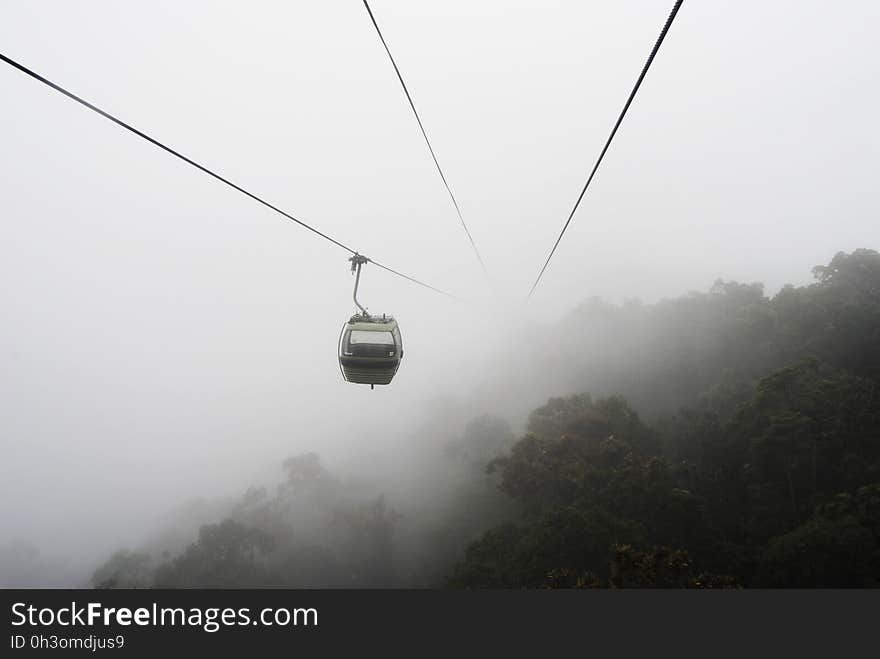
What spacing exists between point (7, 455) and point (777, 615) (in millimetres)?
270844

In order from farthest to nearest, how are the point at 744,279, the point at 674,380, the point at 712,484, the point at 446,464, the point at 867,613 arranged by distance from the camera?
the point at 744,279 → the point at 446,464 → the point at 674,380 → the point at 712,484 → the point at 867,613

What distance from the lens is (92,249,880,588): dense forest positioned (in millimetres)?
14258

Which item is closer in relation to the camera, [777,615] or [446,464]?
[777,615]

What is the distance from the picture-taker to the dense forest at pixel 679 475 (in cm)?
1426

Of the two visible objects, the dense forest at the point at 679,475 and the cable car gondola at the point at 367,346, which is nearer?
the cable car gondola at the point at 367,346

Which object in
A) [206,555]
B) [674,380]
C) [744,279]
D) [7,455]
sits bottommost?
[206,555]

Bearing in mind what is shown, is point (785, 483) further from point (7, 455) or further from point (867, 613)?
point (7, 455)

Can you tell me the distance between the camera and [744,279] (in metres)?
109

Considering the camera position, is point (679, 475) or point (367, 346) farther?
point (679, 475)

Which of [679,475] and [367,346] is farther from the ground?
[367,346]

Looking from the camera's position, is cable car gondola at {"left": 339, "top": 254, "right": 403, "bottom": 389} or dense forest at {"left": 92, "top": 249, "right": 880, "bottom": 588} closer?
cable car gondola at {"left": 339, "top": 254, "right": 403, "bottom": 389}

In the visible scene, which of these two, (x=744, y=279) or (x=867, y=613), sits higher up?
(x=744, y=279)

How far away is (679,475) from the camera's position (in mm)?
20172

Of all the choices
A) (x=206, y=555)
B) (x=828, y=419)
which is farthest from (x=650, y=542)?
(x=206, y=555)
